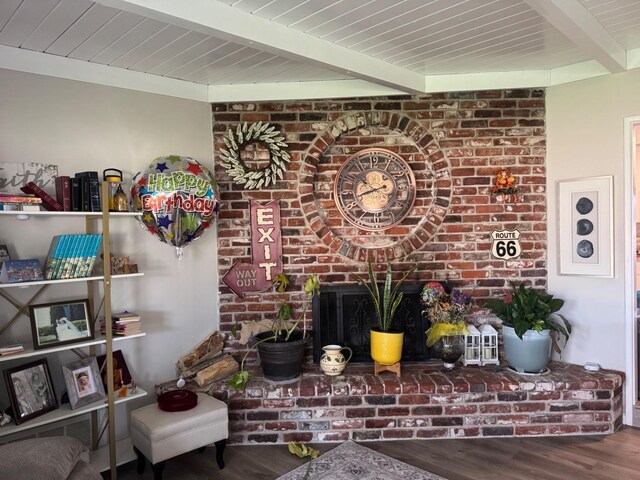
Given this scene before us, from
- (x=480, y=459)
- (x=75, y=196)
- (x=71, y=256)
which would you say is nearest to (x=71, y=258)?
(x=71, y=256)

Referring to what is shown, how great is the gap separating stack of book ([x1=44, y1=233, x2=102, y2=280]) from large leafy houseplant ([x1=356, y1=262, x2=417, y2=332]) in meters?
1.84

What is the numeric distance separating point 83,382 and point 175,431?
0.63 metres

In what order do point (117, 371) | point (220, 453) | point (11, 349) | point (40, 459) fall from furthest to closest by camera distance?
point (117, 371) < point (220, 453) < point (11, 349) < point (40, 459)

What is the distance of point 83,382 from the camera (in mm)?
2645

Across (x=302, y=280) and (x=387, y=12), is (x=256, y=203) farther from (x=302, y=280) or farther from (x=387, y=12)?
(x=387, y=12)

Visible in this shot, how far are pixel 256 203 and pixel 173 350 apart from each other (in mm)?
1274

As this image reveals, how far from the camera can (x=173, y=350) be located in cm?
334

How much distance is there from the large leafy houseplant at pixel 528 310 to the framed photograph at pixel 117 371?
259 centimetres

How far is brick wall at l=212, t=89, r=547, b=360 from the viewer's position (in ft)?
11.5

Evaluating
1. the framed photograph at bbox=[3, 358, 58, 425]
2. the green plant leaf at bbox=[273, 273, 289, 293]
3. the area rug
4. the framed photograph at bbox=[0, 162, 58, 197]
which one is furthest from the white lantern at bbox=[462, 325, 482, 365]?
the framed photograph at bbox=[0, 162, 58, 197]

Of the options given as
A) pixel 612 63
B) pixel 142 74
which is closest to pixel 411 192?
pixel 612 63

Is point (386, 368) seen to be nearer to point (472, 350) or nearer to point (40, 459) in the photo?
point (472, 350)

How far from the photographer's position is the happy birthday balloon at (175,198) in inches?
114

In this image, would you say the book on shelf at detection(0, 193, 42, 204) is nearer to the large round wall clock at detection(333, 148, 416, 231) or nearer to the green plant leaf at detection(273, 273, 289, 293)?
the green plant leaf at detection(273, 273, 289, 293)
